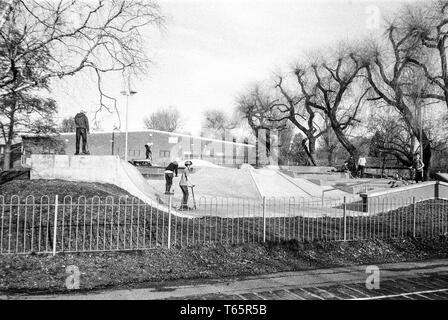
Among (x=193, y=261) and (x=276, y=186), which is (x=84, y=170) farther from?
(x=276, y=186)

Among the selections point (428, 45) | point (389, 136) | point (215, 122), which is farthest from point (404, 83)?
point (215, 122)

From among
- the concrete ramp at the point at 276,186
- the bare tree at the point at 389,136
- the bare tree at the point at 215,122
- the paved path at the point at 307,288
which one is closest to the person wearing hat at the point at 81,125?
the paved path at the point at 307,288

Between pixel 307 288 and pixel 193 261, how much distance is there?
2557 mm

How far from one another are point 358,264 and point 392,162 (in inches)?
2287

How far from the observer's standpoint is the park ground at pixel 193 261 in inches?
267

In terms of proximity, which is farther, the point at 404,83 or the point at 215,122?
the point at 215,122

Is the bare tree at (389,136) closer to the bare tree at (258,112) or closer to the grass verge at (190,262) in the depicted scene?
the bare tree at (258,112)

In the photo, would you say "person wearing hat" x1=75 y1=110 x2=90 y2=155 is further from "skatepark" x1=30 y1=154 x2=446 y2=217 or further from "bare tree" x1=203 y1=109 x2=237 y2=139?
"bare tree" x1=203 y1=109 x2=237 y2=139

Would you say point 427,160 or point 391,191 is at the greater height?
point 427,160

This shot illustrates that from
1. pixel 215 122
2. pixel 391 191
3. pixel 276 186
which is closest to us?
pixel 391 191

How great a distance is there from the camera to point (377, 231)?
11336 mm

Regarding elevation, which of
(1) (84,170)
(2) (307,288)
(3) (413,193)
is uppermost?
(1) (84,170)

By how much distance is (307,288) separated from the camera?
22.0 ft
